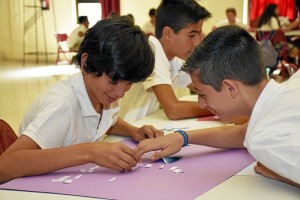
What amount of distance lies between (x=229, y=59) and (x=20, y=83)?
5.92 metres

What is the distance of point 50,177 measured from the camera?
46.5 inches

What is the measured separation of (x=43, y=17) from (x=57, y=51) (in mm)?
889

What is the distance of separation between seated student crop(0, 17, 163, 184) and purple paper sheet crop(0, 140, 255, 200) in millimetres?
36

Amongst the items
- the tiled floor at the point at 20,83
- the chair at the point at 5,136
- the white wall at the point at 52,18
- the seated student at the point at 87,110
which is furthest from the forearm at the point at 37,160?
the white wall at the point at 52,18

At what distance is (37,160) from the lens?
1.18 metres

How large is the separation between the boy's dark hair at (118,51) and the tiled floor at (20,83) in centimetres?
237

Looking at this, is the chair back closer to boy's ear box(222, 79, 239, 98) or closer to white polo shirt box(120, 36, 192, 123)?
white polo shirt box(120, 36, 192, 123)

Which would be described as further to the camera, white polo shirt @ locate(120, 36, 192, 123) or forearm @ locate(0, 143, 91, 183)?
white polo shirt @ locate(120, 36, 192, 123)

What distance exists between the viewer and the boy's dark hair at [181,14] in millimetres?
2158

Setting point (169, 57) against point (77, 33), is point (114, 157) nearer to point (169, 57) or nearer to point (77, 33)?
point (169, 57)

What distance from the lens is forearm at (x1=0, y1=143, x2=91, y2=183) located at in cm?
119

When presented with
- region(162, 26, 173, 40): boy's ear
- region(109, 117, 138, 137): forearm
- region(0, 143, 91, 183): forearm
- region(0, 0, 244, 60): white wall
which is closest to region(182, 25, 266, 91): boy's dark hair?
region(0, 143, 91, 183): forearm

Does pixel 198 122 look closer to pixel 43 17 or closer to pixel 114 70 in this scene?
pixel 114 70

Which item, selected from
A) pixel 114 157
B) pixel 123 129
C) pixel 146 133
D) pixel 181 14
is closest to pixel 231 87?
pixel 114 157
